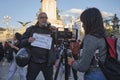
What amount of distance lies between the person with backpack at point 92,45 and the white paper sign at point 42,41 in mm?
2544

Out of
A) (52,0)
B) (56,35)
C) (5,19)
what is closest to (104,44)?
(56,35)

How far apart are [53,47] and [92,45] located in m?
2.90

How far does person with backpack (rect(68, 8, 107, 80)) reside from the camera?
5.54 meters

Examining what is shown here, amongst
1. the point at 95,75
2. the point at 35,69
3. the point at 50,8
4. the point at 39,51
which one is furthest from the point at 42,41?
the point at 50,8

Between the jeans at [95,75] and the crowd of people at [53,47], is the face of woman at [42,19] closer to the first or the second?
the crowd of people at [53,47]

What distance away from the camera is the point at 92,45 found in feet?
18.1

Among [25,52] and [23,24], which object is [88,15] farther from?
[23,24]

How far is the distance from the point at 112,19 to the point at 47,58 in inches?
2025

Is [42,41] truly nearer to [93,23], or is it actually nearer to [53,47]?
[53,47]

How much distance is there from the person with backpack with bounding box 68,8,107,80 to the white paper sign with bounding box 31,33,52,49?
100 inches

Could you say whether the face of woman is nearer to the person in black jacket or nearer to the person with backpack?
the person in black jacket

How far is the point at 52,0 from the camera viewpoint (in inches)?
1916

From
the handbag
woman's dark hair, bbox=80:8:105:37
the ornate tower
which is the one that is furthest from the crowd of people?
the ornate tower

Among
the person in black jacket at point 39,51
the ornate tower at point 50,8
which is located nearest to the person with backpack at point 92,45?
the person in black jacket at point 39,51
